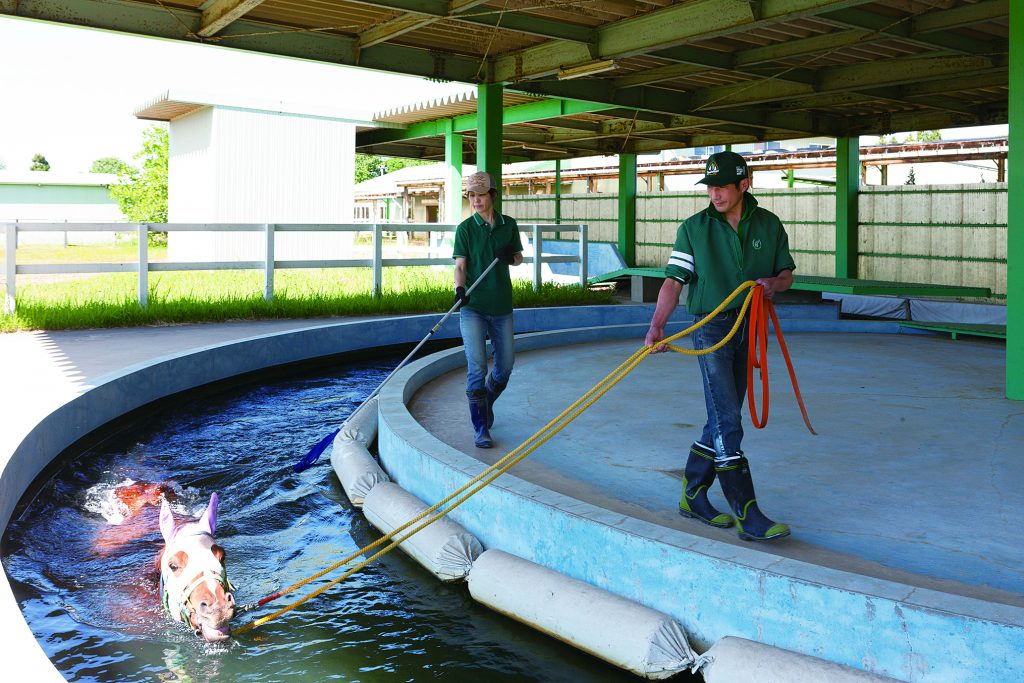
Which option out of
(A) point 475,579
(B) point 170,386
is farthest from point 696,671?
(B) point 170,386

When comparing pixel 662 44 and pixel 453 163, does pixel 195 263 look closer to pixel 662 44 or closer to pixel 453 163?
pixel 662 44

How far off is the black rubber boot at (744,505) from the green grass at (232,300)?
10057 millimetres

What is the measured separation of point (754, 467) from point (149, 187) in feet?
126

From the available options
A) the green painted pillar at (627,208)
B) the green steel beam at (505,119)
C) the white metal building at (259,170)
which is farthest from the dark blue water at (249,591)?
the green painted pillar at (627,208)

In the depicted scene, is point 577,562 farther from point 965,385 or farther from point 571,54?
point 571,54

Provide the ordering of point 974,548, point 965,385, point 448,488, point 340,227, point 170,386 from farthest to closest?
point 340,227 → point 170,386 → point 965,385 → point 448,488 → point 974,548

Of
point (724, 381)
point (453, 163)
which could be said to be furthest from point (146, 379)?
point (453, 163)

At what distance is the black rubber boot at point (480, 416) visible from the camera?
6.28 m

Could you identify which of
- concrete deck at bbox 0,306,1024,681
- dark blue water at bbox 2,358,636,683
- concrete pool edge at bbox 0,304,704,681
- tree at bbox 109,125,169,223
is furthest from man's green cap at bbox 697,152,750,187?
tree at bbox 109,125,169,223

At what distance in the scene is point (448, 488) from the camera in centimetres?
526

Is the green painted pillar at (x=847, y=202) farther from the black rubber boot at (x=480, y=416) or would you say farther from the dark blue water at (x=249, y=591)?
the black rubber boot at (x=480, y=416)

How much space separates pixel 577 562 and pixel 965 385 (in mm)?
5608

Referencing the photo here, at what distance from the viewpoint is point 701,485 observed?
15.2 feet

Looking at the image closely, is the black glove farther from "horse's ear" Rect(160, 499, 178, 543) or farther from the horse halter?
the horse halter
